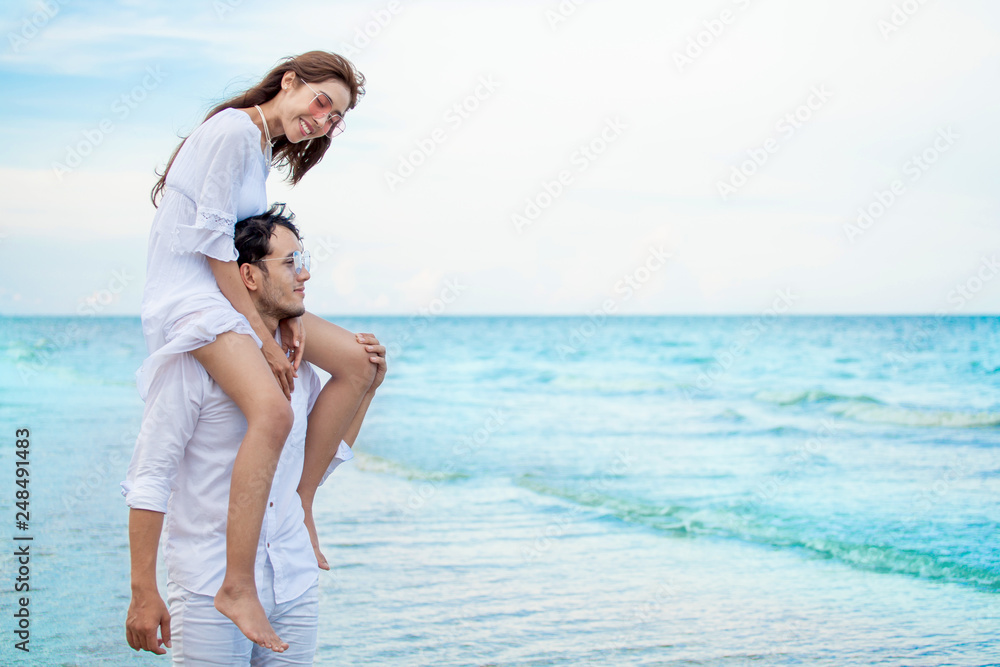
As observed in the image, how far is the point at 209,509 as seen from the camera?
6.51ft

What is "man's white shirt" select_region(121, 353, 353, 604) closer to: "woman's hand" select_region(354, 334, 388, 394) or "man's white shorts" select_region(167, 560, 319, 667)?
"man's white shorts" select_region(167, 560, 319, 667)

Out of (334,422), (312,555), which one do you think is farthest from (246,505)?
(334,422)

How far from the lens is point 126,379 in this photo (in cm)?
2066

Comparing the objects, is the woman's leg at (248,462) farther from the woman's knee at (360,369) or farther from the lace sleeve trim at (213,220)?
the woman's knee at (360,369)

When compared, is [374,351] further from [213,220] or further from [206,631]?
[206,631]

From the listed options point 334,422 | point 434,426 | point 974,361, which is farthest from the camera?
point 974,361

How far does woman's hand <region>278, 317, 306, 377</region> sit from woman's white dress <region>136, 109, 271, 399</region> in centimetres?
17

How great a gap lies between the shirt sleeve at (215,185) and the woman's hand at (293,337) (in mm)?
226

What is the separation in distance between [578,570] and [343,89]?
4464 millimetres

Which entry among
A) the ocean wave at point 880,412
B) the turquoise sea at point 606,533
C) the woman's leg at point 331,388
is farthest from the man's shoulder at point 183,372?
the ocean wave at point 880,412

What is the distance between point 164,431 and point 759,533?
258 inches

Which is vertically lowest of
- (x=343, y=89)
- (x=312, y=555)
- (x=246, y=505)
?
(x=312, y=555)

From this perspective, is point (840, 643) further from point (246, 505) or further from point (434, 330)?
point (434, 330)

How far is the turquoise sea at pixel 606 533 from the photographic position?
4734mm
